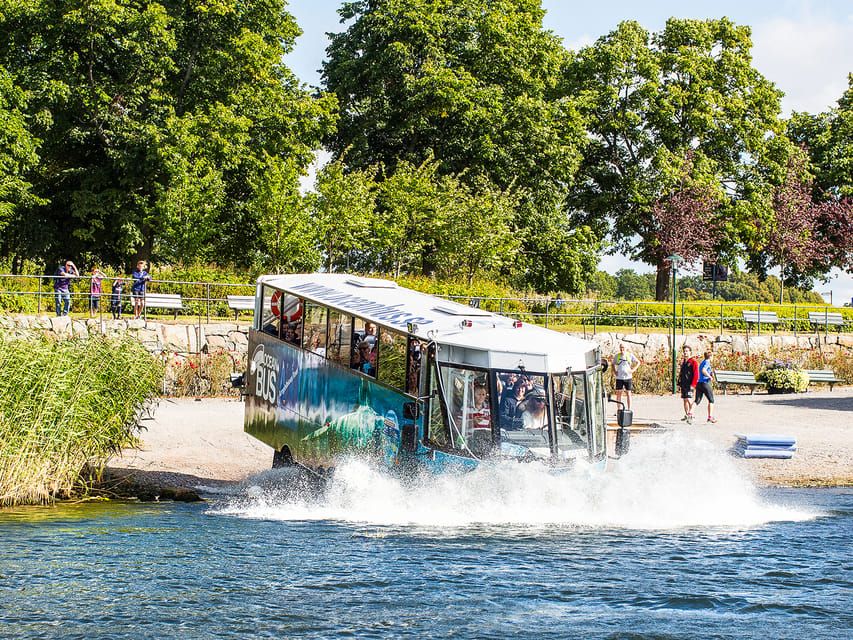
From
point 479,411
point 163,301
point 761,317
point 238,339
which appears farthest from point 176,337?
point 761,317

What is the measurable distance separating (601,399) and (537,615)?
4.80m

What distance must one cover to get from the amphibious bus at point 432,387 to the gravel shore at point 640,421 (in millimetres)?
3421

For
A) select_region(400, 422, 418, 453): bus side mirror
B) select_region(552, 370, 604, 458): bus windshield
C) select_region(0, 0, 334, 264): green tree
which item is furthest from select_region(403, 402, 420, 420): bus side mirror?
select_region(0, 0, 334, 264): green tree

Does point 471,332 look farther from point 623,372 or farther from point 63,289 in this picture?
point 63,289

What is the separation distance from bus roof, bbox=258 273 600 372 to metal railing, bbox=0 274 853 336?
14.4m

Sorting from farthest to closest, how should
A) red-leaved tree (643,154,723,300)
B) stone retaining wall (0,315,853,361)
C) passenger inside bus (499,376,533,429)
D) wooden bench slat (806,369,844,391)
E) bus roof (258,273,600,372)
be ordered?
red-leaved tree (643,154,723,300)
wooden bench slat (806,369,844,391)
stone retaining wall (0,315,853,361)
bus roof (258,273,600,372)
passenger inside bus (499,376,533,429)

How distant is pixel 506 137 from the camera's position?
1923 inches

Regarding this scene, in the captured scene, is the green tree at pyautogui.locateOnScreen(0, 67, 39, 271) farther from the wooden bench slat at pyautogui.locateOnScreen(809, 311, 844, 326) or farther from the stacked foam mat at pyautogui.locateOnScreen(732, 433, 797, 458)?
the wooden bench slat at pyautogui.locateOnScreen(809, 311, 844, 326)

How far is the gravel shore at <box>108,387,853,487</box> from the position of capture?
20.1 meters

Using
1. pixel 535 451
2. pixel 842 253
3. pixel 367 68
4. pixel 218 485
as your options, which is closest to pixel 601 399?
pixel 535 451

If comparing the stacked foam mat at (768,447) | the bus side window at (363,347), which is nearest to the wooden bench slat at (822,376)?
the stacked foam mat at (768,447)

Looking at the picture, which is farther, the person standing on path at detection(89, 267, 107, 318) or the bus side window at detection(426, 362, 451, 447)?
the person standing on path at detection(89, 267, 107, 318)

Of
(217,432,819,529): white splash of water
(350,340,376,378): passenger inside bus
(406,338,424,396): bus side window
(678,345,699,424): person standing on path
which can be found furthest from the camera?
(678,345,699,424): person standing on path

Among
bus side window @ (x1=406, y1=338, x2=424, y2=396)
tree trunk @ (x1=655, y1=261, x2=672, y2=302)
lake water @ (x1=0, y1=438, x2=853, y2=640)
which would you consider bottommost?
lake water @ (x1=0, y1=438, x2=853, y2=640)
